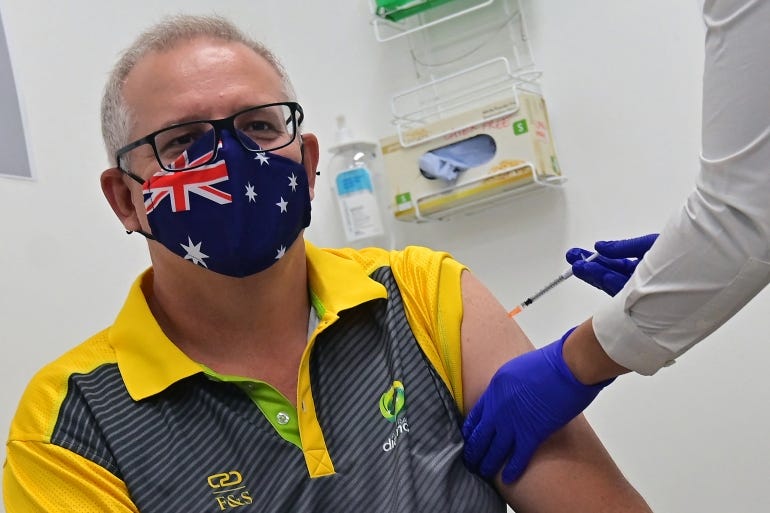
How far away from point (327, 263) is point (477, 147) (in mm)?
710

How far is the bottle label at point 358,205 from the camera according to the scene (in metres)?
2.15

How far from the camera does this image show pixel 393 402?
1.26 m

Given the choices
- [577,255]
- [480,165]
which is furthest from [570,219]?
[577,255]

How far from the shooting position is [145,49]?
1351mm

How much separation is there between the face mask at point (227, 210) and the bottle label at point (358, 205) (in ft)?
2.91

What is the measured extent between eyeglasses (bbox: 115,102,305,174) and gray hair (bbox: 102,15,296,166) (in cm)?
6

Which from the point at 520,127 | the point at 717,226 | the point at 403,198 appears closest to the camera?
the point at 717,226

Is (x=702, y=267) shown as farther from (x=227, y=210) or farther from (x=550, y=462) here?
(x=227, y=210)

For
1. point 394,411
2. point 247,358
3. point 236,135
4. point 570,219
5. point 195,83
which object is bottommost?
point 394,411

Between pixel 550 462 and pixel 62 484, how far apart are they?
699 millimetres

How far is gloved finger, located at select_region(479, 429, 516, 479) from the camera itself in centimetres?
120

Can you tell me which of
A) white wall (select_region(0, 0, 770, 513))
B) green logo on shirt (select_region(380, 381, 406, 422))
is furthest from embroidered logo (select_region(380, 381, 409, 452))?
white wall (select_region(0, 0, 770, 513))

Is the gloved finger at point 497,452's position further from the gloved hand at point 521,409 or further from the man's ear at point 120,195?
the man's ear at point 120,195

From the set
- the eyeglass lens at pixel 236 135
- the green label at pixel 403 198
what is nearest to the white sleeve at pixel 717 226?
the eyeglass lens at pixel 236 135
